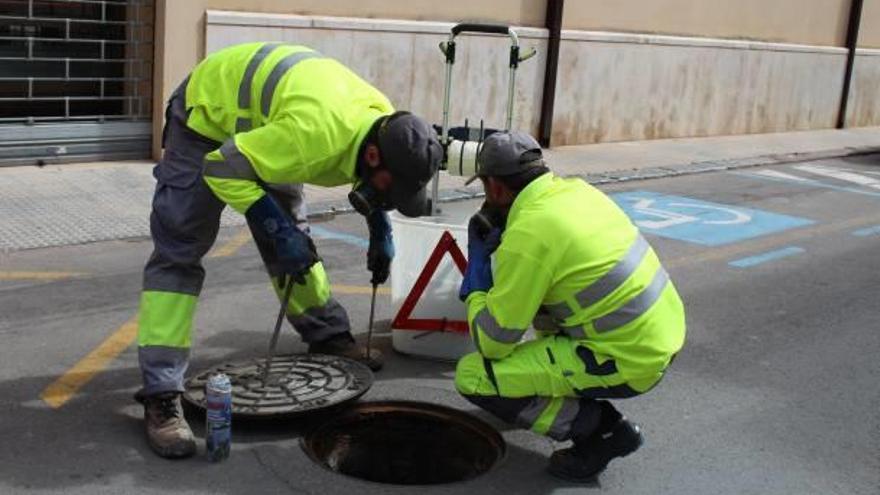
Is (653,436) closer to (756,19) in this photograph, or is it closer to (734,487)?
(734,487)

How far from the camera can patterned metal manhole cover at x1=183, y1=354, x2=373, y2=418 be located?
4340 mm

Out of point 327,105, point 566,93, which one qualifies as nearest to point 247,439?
point 327,105

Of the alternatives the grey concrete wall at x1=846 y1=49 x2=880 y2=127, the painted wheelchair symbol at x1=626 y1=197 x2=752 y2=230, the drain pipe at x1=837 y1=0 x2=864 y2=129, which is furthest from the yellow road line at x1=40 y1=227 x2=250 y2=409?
the grey concrete wall at x1=846 y1=49 x2=880 y2=127

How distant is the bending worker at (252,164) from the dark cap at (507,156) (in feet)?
0.64

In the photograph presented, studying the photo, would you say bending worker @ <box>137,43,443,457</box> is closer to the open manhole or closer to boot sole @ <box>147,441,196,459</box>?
boot sole @ <box>147,441,196,459</box>

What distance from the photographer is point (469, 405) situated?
187 inches

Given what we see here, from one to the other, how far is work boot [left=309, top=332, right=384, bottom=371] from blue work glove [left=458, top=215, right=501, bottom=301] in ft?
3.23

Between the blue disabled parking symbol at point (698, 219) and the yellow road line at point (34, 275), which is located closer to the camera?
the yellow road line at point (34, 275)

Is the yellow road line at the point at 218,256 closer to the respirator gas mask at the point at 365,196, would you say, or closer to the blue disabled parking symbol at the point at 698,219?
the blue disabled parking symbol at the point at 698,219

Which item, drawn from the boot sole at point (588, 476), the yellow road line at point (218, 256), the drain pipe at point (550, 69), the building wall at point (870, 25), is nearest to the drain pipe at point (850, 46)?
the building wall at point (870, 25)

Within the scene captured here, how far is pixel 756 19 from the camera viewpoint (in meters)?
16.1

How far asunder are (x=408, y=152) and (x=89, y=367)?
6.52 feet

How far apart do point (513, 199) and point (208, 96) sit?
48.5 inches

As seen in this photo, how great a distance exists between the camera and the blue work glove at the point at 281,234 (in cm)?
389
